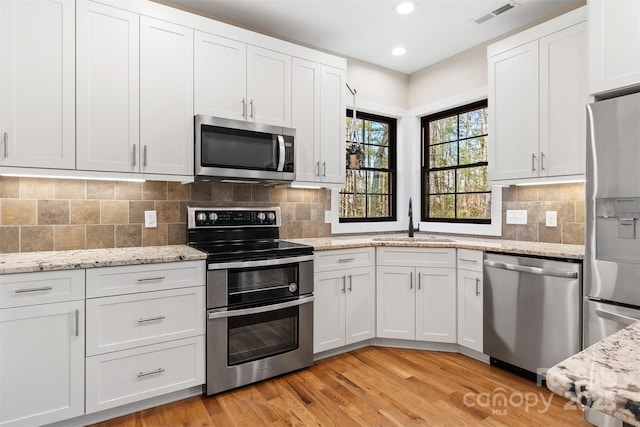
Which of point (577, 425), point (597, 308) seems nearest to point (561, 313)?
point (597, 308)

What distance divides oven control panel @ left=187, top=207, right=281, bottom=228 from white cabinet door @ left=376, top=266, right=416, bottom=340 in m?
1.02

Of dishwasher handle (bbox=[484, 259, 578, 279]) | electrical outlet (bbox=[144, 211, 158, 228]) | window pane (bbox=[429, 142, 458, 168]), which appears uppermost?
window pane (bbox=[429, 142, 458, 168])

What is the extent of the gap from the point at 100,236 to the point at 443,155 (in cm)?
330

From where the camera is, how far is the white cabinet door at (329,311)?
2871mm

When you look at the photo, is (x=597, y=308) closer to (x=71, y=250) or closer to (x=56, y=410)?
(x=56, y=410)

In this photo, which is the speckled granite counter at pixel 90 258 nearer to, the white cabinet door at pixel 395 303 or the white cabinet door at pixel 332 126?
the white cabinet door at pixel 332 126

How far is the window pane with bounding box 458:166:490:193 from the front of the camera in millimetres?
3639

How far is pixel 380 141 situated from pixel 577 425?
2.99m

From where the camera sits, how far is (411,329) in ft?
10.3

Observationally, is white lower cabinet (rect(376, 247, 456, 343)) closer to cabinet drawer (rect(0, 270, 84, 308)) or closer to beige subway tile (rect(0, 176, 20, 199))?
cabinet drawer (rect(0, 270, 84, 308))

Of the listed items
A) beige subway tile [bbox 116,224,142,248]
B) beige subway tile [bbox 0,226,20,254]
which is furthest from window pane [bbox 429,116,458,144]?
beige subway tile [bbox 0,226,20,254]

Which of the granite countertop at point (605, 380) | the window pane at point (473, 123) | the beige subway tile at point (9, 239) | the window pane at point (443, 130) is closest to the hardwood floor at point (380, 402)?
the beige subway tile at point (9, 239)

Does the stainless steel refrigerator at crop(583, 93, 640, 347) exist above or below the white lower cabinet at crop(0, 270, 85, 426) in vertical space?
above

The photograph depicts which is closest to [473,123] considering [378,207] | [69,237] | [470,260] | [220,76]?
[378,207]
